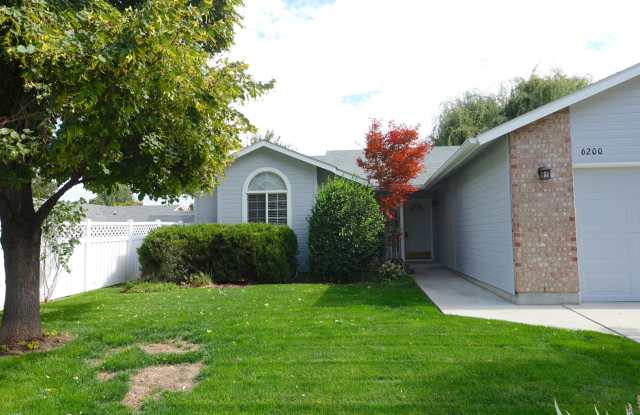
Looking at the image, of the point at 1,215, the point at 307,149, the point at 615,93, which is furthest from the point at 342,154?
the point at 307,149

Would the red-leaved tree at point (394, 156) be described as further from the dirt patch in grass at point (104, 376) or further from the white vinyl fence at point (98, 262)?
the dirt patch in grass at point (104, 376)

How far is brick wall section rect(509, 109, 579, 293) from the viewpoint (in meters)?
7.98

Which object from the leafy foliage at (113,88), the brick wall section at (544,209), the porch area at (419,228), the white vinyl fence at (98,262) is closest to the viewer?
the leafy foliage at (113,88)

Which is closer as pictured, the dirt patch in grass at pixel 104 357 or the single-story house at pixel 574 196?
the dirt patch in grass at pixel 104 357

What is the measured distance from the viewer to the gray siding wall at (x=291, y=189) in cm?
1366

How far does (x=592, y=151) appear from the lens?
26.6 feet

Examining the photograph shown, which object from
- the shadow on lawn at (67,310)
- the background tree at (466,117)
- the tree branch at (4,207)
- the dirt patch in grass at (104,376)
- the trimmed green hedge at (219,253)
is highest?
the background tree at (466,117)

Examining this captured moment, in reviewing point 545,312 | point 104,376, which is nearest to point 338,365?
point 104,376

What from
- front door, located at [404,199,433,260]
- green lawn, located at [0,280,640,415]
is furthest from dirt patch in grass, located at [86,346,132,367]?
front door, located at [404,199,433,260]

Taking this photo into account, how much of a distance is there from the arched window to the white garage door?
819 centimetres

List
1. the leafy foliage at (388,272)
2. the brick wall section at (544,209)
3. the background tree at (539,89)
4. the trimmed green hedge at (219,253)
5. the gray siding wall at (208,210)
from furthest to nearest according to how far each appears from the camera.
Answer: the background tree at (539,89) < the gray siding wall at (208,210) < the trimmed green hedge at (219,253) < the leafy foliage at (388,272) < the brick wall section at (544,209)

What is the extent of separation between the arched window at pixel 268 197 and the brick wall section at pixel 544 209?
7.36 meters

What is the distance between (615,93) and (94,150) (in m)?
8.79

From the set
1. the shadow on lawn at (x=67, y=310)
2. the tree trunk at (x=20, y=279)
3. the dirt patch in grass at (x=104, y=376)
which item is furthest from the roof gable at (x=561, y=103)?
the shadow on lawn at (x=67, y=310)
